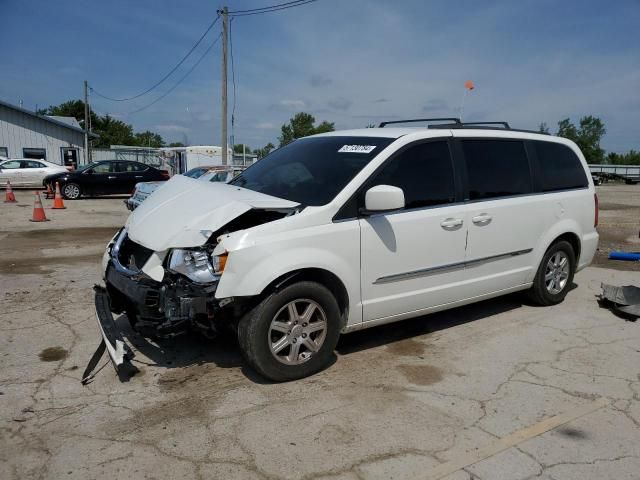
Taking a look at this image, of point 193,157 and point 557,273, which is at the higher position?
point 193,157

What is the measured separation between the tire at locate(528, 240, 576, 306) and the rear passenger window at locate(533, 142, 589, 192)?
645 mm

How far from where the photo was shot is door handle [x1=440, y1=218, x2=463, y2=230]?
14.1ft

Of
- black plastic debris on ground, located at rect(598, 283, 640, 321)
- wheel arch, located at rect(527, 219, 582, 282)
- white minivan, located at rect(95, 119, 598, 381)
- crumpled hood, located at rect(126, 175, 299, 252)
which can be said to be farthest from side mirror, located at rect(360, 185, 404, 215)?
black plastic debris on ground, located at rect(598, 283, 640, 321)

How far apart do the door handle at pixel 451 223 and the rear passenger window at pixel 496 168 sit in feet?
1.08

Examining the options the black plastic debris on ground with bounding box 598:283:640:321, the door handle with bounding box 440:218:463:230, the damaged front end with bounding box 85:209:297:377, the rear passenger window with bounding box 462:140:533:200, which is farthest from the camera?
the black plastic debris on ground with bounding box 598:283:640:321

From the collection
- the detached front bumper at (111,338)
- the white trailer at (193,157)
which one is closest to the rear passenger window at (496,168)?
the detached front bumper at (111,338)

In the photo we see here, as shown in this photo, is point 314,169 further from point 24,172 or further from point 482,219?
point 24,172

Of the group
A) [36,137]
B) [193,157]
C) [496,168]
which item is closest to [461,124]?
[496,168]

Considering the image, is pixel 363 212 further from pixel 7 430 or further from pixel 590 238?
pixel 590 238

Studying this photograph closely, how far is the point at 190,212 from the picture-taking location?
3812mm

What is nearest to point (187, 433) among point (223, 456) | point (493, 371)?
point (223, 456)

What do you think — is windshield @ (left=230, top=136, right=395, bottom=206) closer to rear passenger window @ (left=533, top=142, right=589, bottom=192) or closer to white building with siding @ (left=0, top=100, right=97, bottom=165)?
rear passenger window @ (left=533, top=142, right=589, bottom=192)

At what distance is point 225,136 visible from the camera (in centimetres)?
2225

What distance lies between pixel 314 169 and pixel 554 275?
3.04 m
